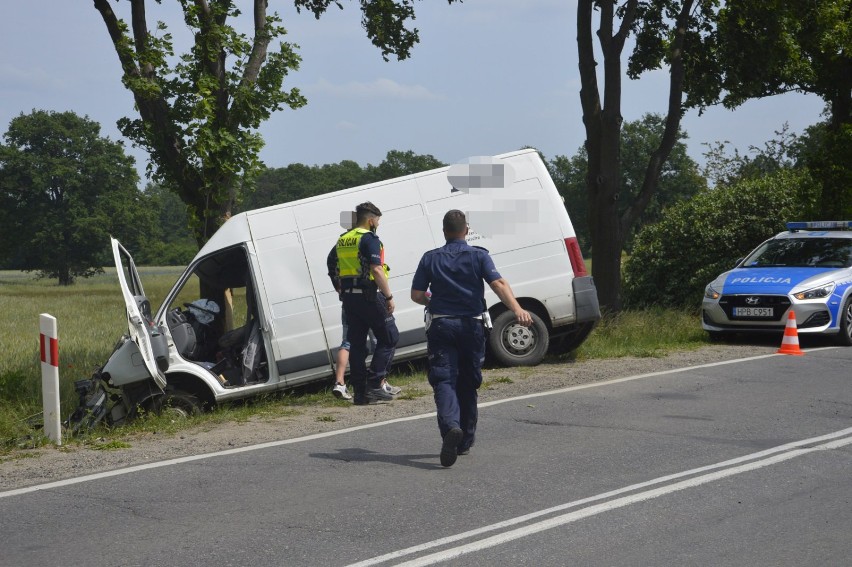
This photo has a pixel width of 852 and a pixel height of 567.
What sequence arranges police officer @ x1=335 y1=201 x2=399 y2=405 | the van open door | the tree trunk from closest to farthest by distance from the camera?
the van open door, police officer @ x1=335 y1=201 x2=399 y2=405, the tree trunk

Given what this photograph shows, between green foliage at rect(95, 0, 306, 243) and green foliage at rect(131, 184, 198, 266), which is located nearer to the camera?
green foliage at rect(95, 0, 306, 243)

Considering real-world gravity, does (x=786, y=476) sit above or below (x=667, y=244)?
below

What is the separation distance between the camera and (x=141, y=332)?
9.62m

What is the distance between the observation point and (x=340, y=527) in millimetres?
5965

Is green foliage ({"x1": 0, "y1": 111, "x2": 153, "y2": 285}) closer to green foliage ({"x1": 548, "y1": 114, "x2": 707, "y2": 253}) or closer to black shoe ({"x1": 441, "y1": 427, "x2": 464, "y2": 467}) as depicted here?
green foliage ({"x1": 548, "y1": 114, "x2": 707, "y2": 253})

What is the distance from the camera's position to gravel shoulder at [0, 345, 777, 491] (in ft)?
25.8

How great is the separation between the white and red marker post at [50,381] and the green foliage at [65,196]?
7056 cm

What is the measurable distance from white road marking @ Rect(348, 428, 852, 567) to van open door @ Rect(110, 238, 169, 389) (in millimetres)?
4794

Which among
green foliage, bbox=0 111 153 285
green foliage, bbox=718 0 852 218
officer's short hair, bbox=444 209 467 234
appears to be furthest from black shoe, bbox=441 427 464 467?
green foliage, bbox=0 111 153 285

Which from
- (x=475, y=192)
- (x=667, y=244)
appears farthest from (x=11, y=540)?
(x=667, y=244)

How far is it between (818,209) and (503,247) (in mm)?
11695

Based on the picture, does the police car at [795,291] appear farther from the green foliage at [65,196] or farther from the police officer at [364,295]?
the green foliage at [65,196]

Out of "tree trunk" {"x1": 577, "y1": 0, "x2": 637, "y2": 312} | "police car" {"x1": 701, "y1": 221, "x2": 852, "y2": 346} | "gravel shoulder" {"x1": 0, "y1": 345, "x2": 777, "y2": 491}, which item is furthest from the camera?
"tree trunk" {"x1": 577, "y1": 0, "x2": 637, "y2": 312}

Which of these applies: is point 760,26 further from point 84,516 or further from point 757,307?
point 84,516
